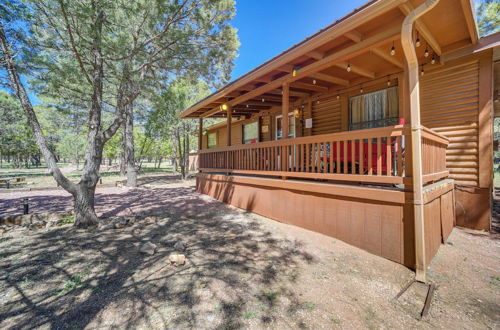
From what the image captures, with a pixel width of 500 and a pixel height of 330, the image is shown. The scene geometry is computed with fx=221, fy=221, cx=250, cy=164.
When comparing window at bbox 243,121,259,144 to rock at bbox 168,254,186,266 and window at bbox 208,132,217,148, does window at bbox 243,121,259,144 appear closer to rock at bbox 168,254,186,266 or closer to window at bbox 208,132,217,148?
window at bbox 208,132,217,148

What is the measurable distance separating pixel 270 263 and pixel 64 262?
111 inches

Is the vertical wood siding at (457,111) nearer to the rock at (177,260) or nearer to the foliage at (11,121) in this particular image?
the rock at (177,260)

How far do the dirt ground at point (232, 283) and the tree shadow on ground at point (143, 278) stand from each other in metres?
0.01

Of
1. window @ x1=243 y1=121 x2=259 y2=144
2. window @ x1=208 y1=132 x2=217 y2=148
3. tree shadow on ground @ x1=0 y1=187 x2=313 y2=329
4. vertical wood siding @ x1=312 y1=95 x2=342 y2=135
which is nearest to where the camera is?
tree shadow on ground @ x1=0 y1=187 x2=313 y2=329

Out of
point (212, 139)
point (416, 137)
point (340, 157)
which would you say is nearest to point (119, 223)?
point (340, 157)

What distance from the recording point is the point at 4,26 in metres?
4.45

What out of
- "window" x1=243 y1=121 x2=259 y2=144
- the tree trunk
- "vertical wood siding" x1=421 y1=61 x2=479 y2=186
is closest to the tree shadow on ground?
the tree trunk

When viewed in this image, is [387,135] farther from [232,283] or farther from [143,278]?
[143,278]

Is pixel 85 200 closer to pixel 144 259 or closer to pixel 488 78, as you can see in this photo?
pixel 144 259

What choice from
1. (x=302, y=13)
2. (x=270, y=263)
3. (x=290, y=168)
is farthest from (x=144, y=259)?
(x=302, y=13)

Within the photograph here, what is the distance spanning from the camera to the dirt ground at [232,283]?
200cm

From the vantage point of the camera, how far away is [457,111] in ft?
15.0

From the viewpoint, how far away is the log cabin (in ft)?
9.82

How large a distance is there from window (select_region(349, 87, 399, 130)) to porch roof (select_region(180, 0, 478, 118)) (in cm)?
44
